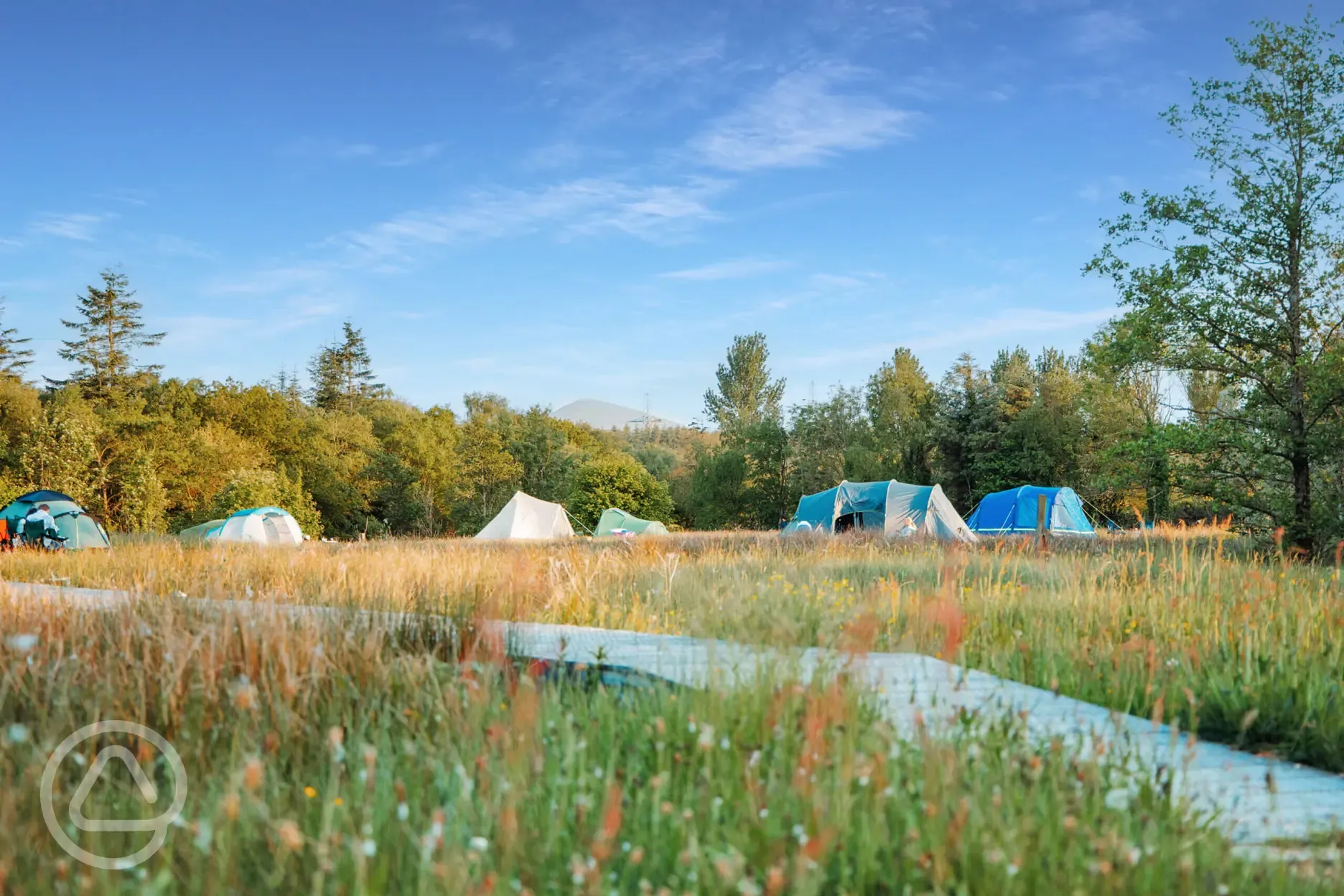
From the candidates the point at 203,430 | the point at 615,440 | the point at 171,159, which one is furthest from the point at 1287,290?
the point at 615,440

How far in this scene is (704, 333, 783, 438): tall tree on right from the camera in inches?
2377

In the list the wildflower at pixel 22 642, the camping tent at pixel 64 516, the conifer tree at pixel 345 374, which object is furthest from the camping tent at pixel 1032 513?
the conifer tree at pixel 345 374

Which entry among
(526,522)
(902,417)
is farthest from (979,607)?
(902,417)

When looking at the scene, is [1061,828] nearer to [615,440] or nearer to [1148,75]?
[1148,75]

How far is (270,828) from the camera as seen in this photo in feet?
7.20

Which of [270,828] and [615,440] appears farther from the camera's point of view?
[615,440]

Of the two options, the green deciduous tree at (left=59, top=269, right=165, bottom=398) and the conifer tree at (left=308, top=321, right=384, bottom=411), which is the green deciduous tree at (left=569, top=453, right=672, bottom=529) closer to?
the conifer tree at (left=308, top=321, right=384, bottom=411)

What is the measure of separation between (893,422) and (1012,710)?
42965 millimetres

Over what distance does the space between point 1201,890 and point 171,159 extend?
32.1 metres

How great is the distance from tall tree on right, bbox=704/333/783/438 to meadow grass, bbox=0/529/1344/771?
50.5 m

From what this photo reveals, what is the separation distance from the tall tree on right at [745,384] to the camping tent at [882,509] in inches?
1266

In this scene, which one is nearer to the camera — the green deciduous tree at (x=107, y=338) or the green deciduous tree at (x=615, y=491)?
the green deciduous tree at (x=107, y=338)

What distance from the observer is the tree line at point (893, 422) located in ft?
38.0

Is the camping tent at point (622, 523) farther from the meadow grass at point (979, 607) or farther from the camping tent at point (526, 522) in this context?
the meadow grass at point (979, 607)
